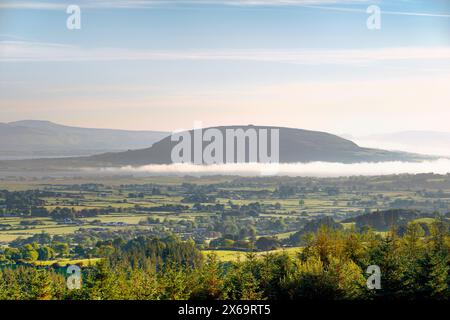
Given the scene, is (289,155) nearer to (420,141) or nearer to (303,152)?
(303,152)

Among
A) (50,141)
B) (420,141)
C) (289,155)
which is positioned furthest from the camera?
(50,141)

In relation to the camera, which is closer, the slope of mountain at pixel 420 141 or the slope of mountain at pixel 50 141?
the slope of mountain at pixel 420 141

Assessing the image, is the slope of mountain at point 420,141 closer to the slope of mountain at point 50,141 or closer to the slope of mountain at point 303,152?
the slope of mountain at point 303,152

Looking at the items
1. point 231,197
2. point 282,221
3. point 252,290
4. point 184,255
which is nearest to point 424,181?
point 231,197

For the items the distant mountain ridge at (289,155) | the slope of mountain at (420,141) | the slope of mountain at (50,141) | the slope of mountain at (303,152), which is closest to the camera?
the slope of mountain at (420,141)

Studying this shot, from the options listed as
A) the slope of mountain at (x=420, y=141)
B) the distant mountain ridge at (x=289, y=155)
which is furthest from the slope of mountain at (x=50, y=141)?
the slope of mountain at (x=420, y=141)

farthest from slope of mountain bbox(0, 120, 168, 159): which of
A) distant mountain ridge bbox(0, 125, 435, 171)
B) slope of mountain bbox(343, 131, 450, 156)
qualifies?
slope of mountain bbox(343, 131, 450, 156)

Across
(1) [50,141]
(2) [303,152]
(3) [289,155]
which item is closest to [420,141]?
(2) [303,152]

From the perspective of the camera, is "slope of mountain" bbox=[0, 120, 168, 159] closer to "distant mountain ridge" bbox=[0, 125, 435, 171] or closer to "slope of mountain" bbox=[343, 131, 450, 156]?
"distant mountain ridge" bbox=[0, 125, 435, 171]

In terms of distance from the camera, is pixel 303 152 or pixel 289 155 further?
pixel 289 155
